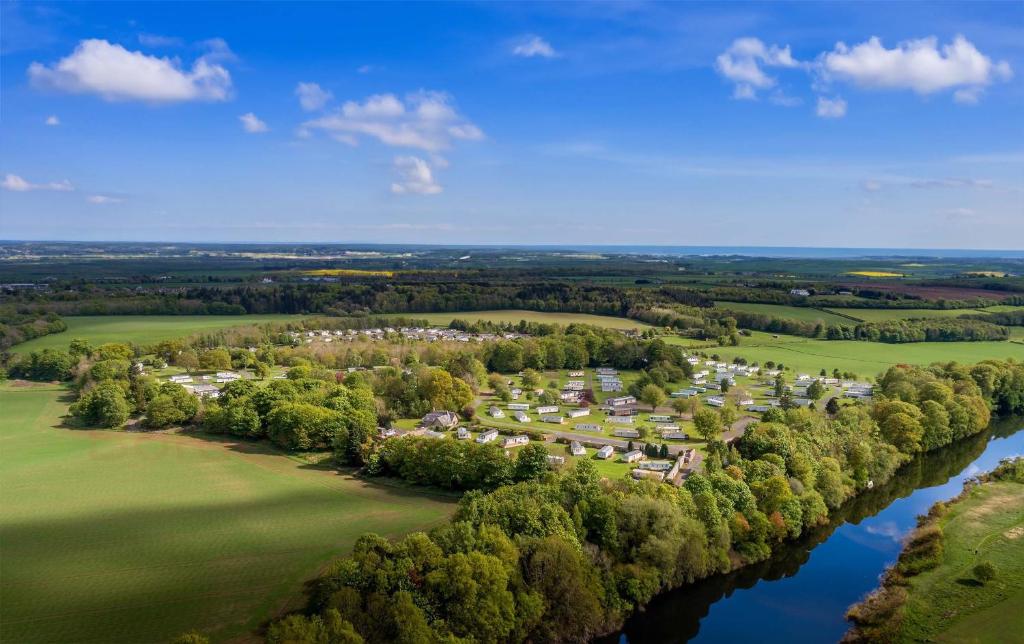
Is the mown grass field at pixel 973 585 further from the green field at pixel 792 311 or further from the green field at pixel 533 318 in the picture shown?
the green field at pixel 792 311

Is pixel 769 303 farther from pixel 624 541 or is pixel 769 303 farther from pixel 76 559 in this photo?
pixel 76 559

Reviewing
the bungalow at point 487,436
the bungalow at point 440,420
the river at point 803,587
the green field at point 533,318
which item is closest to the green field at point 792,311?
the green field at point 533,318

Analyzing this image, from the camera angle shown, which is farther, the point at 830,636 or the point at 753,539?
the point at 753,539

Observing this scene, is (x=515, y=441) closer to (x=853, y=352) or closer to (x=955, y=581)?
(x=955, y=581)

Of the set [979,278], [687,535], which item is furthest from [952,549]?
[979,278]

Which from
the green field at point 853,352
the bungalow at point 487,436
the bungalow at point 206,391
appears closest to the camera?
the bungalow at point 487,436

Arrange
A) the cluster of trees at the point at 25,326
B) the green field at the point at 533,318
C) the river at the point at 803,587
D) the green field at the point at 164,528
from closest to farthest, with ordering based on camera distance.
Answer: the green field at the point at 164,528, the river at the point at 803,587, the cluster of trees at the point at 25,326, the green field at the point at 533,318

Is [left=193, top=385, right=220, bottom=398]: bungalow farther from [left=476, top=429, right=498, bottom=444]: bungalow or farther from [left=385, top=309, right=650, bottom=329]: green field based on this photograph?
[left=385, top=309, right=650, bottom=329]: green field
